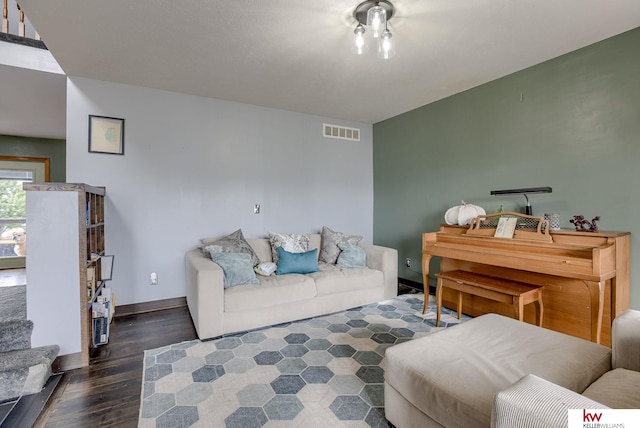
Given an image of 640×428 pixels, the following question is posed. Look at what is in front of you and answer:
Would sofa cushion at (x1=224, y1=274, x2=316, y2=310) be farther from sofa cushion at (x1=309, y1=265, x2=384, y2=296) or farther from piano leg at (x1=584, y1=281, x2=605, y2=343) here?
piano leg at (x1=584, y1=281, x2=605, y2=343)

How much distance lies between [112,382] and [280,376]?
3.63ft

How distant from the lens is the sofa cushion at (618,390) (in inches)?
37.3

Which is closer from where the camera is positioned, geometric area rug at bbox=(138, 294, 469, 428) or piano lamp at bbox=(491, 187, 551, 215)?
geometric area rug at bbox=(138, 294, 469, 428)

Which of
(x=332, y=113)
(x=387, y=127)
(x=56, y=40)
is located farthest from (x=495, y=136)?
(x=56, y=40)

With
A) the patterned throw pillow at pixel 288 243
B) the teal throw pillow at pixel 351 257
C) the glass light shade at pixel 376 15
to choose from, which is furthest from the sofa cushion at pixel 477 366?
the patterned throw pillow at pixel 288 243

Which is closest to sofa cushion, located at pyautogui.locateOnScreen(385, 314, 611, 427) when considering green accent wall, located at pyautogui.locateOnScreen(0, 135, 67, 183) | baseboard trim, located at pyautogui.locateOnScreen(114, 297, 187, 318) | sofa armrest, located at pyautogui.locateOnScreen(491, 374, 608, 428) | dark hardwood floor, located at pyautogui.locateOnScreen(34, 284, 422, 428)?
sofa armrest, located at pyautogui.locateOnScreen(491, 374, 608, 428)

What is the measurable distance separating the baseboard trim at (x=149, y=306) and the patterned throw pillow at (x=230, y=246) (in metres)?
0.74

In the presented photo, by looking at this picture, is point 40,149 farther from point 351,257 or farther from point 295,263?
point 351,257

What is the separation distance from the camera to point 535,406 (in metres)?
0.77

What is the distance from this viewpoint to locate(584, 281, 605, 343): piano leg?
A: 1.99 m

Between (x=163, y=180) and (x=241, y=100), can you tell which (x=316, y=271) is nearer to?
(x=163, y=180)

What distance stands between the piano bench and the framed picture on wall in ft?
11.8

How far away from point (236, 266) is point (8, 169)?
18.1 ft

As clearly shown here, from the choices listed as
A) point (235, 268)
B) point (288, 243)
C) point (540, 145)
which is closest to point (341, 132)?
point (288, 243)
